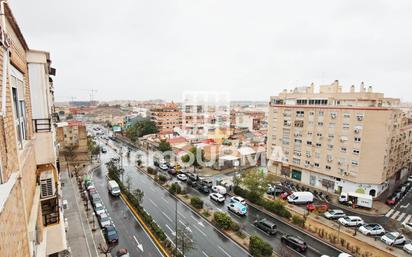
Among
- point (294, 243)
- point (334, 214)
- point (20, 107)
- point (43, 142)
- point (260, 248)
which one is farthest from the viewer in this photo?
point (334, 214)

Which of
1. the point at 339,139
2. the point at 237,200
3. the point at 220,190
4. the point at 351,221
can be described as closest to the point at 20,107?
the point at 237,200

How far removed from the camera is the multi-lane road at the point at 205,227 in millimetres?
15070

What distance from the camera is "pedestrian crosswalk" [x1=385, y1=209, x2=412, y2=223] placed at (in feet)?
66.4

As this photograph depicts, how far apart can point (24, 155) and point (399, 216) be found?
2715 cm

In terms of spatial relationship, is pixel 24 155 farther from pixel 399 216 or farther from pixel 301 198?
pixel 399 216

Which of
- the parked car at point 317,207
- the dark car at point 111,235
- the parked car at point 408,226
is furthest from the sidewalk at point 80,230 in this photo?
the parked car at point 408,226

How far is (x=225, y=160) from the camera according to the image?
32.8m

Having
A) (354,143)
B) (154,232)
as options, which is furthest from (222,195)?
(354,143)

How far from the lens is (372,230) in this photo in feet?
56.7

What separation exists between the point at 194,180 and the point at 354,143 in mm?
→ 17373

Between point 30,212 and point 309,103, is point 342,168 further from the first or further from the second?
point 30,212

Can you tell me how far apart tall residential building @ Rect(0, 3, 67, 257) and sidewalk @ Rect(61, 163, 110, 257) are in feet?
35.2

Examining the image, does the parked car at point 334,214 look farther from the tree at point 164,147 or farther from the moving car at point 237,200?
the tree at point 164,147

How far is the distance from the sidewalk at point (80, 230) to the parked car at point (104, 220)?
1.54 feet
